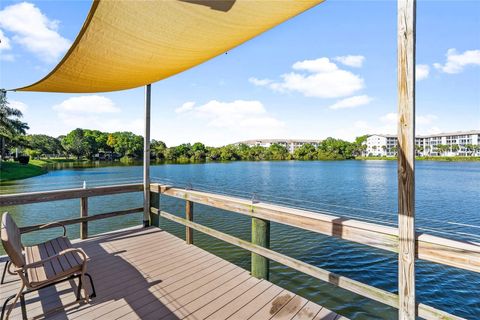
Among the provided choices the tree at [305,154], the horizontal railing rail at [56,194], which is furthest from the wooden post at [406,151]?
the tree at [305,154]

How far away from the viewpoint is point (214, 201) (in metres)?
3.09

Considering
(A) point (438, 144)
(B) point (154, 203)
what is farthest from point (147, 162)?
(A) point (438, 144)

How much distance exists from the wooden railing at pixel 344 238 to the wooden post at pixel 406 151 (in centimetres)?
7

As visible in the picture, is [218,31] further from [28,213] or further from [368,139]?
[368,139]

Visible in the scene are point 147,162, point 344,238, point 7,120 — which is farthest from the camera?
point 7,120

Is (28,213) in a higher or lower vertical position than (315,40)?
lower

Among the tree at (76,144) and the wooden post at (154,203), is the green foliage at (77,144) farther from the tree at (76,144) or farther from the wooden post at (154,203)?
Result: the wooden post at (154,203)

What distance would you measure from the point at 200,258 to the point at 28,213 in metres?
12.1

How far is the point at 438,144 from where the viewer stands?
282 feet

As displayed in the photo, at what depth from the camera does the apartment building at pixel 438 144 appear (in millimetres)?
78188

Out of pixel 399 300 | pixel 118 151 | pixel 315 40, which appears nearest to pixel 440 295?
pixel 399 300

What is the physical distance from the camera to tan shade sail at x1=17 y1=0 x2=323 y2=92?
1705 mm

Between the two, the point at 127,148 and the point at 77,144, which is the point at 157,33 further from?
the point at 127,148

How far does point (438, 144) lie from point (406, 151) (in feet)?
361
